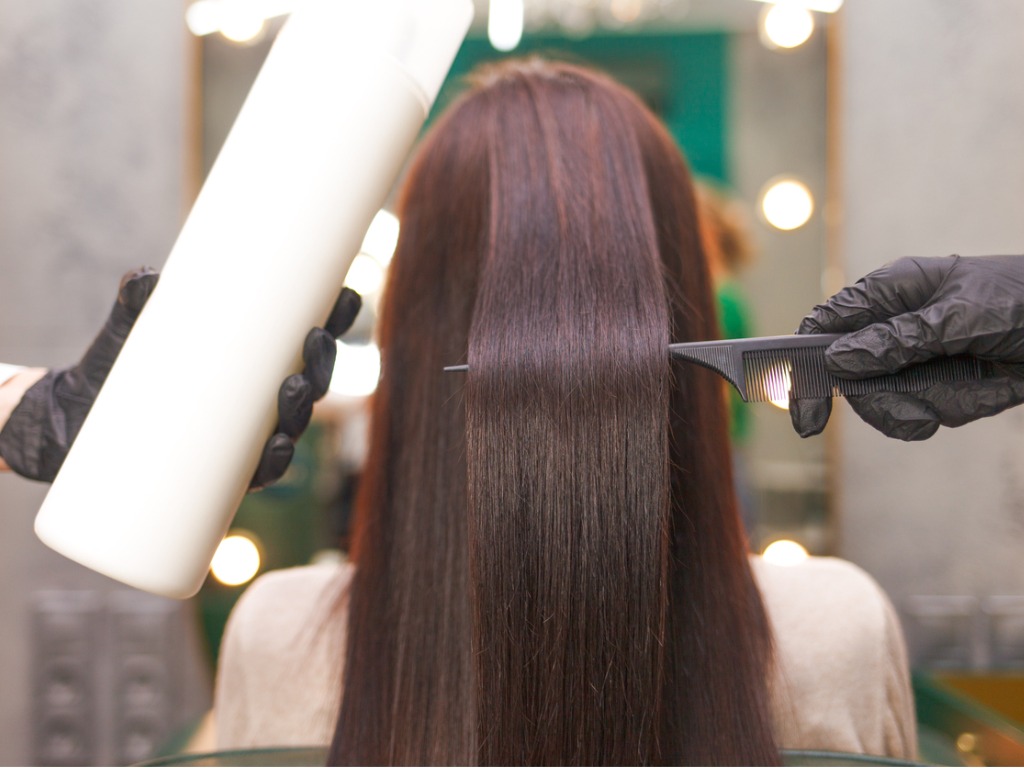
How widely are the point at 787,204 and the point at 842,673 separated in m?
0.70

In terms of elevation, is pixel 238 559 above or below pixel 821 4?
below

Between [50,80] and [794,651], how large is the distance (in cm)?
124

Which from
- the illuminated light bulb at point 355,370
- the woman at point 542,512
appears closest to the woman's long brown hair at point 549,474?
the woman at point 542,512

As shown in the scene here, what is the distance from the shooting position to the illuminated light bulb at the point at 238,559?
4.02ft

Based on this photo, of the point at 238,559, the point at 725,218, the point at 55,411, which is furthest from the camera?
the point at 238,559

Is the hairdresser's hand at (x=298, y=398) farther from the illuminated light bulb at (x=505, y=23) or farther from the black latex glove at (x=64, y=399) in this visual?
the illuminated light bulb at (x=505, y=23)

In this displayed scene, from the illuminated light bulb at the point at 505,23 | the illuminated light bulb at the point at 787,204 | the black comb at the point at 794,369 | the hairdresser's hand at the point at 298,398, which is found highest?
the illuminated light bulb at the point at 505,23

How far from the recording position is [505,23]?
1148 mm

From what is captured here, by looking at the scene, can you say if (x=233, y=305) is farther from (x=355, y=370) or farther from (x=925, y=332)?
(x=355, y=370)

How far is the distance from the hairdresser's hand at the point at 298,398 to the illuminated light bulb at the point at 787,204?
0.80 metres

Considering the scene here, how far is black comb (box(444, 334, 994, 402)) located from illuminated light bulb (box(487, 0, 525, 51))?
89cm

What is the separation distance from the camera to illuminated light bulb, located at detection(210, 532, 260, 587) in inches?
48.3

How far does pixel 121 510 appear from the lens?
44cm

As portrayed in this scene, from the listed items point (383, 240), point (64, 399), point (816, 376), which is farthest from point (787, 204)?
point (64, 399)
